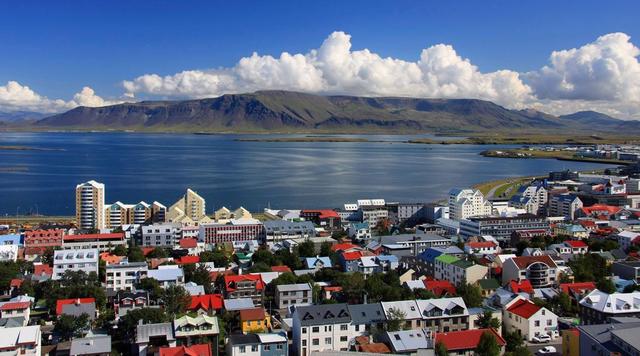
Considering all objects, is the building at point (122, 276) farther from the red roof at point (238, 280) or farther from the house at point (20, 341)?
the house at point (20, 341)

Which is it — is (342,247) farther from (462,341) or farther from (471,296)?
(462,341)

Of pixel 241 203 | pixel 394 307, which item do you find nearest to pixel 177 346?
pixel 394 307

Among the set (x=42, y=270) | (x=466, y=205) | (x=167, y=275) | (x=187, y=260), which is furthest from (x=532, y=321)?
(x=466, y=205)

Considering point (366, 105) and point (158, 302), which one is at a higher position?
point (366, 105)

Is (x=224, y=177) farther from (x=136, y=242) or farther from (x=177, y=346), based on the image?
(x=177, y=346)

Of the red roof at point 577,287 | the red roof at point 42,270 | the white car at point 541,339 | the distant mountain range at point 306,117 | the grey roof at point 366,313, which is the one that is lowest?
the white car at point 541,339

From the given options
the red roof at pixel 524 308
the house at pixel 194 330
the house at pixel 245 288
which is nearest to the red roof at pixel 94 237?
the house at pixel 245 288
